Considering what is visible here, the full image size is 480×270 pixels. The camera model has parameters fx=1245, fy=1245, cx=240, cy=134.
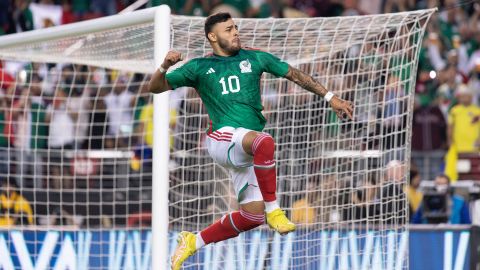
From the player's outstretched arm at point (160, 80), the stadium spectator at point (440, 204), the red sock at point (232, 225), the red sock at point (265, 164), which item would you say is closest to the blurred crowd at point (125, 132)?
the stadium spectator at point (440, 204)

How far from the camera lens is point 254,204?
9.39 m

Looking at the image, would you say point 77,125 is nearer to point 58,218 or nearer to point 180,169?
point 58,218

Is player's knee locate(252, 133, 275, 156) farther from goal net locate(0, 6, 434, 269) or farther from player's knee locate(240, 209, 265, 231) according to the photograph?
goal net locate(0, 6, 434, 269)

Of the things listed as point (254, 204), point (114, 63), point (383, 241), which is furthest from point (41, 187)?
point (254, 204)

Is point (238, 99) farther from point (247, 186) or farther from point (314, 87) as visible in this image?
point (247, 186)

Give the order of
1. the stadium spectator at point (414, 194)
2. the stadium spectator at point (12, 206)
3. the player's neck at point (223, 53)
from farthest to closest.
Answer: the stadium spectator at point (414, 194) < the stadium spectator at point (12, 206) < the player's neck at point (223, 53)

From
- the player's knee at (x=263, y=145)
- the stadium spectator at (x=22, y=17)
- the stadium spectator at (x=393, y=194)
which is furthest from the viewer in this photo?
the stadium spectator at (x=22, y=17)

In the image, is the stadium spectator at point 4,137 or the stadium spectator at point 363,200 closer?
the stadium spectator at point 363,200

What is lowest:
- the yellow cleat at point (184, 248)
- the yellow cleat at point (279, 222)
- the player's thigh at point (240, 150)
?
the yellow cleat at point (184, 248)

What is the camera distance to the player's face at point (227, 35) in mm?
9219

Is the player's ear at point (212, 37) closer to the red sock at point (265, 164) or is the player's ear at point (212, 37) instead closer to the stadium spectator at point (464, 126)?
the red sock at point (265, 164)

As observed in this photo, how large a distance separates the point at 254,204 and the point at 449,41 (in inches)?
391

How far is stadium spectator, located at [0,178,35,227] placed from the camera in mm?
14266

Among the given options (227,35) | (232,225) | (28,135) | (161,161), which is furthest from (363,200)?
(28,135)
